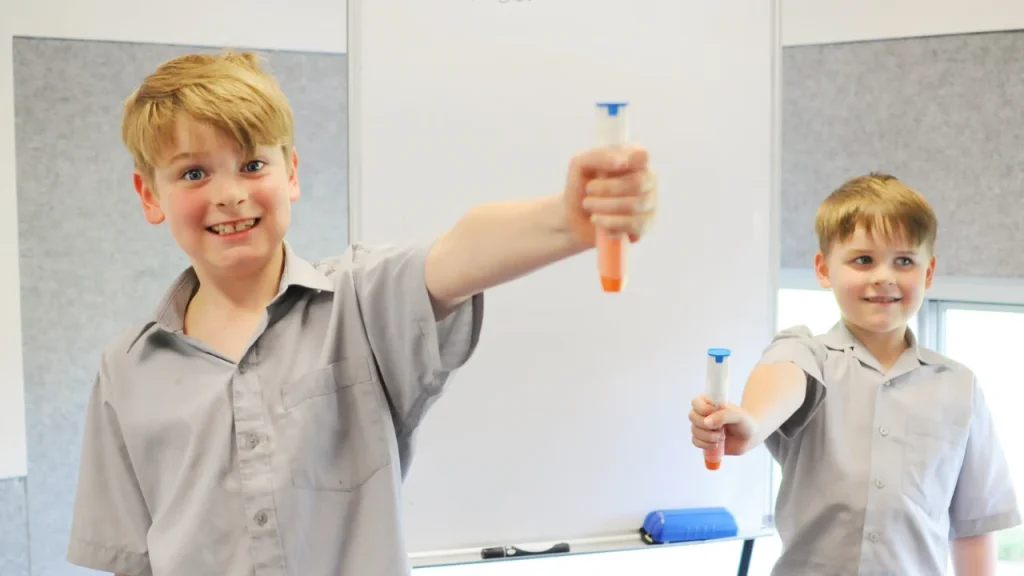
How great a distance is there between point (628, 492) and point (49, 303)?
117 centimetres

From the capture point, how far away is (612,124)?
621 millimetres

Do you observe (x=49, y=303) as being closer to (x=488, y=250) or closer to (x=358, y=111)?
(x=358, y=111)

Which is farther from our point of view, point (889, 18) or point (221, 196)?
point (889, 18)

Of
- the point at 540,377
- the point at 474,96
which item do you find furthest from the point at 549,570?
→ the point at 474,96

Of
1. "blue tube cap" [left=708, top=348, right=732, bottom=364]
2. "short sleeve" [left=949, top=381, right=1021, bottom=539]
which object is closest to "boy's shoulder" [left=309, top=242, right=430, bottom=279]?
"blue tube cap" [left=708, top=348, right=732, bottom=364]

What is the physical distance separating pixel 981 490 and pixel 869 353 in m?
0.26

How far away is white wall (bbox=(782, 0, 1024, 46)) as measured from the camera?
173cm

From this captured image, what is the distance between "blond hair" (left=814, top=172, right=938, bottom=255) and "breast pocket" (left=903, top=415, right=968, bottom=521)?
0.27 metres

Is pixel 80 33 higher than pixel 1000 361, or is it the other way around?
pixel 80 33

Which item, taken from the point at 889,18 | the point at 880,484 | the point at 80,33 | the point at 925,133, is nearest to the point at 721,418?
the point at 880,484

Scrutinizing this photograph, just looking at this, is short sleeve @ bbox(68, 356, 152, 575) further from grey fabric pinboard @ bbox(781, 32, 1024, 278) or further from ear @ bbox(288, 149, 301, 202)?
grey fabric pinboard @ bbox(781, 32, 1024, 278)

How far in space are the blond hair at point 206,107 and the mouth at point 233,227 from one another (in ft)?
0.24

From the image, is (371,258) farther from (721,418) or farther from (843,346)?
(843,346)

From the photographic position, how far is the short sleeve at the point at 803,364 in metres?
1.19
